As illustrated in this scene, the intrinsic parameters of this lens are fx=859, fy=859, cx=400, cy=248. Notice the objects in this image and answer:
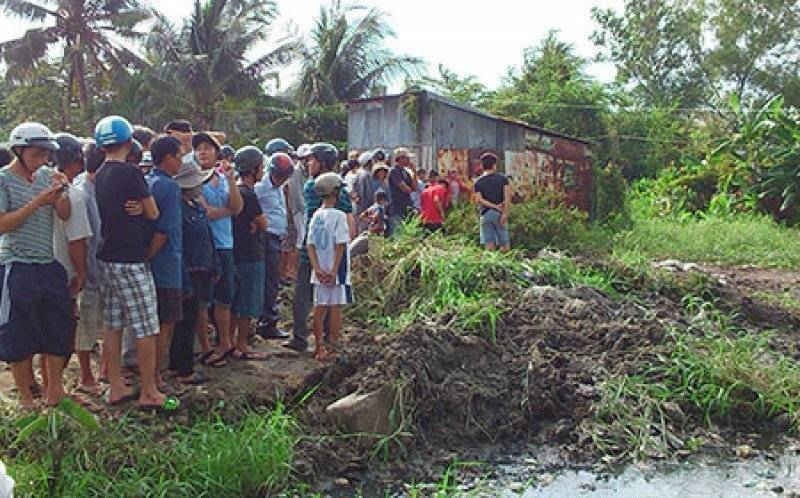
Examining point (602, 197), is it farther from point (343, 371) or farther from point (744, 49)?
point (744, 49)

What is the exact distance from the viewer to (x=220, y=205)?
6.14 meters

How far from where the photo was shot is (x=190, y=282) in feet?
18.8

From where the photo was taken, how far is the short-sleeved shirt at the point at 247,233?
6.44 m

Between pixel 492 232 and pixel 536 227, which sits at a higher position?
pixel 492 232

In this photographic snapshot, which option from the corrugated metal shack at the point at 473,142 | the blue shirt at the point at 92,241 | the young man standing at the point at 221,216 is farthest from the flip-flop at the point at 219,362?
the corrugated metal shack at the point at 473,142

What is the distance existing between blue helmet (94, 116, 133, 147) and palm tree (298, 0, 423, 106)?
24.1 meters

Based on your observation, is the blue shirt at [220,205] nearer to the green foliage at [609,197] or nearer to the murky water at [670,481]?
the murky water at [670,481]

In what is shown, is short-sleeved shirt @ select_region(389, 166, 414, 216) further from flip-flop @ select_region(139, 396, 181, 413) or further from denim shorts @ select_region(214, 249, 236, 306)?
flip-flop @ select_region(139, 396, 181, 413)

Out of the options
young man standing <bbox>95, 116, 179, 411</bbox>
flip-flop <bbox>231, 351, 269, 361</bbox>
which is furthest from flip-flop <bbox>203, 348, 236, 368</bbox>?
young man standing <bbox>95, 116, 179, 411</bbox>

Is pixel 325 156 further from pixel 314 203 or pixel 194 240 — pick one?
pixel 194 240

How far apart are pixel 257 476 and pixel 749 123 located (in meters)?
18.1

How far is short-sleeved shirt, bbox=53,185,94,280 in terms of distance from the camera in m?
5.02

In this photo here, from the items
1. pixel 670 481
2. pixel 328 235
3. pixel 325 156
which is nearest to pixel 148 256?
pixel 328 235

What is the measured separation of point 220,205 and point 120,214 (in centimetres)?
114
